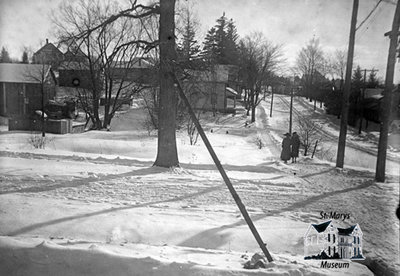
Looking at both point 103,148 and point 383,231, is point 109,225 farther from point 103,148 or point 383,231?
point 103,148

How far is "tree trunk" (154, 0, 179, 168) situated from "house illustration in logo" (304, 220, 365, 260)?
575 centimetres

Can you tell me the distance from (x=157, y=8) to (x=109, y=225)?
6490mm

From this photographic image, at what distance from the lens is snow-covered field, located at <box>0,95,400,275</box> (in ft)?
10.4

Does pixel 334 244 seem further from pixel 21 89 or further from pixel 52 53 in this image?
pixel 21 89

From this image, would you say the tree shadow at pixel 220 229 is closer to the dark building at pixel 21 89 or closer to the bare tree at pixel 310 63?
the bare tree at pixel 310 63

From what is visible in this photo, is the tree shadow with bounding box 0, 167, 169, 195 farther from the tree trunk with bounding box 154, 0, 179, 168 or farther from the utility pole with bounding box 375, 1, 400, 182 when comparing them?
the utility pole with bounding box 375, 1, 400, 182

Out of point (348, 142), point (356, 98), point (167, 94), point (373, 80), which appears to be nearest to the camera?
point (167, 94)

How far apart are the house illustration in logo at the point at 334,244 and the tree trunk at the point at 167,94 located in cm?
575

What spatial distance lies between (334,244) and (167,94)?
21.1 ft

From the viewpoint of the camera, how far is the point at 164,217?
4.89 metres

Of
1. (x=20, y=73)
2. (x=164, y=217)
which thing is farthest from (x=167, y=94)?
(x=20, y=73)

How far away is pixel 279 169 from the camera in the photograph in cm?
1017

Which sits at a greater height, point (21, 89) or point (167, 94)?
point (21, 89)

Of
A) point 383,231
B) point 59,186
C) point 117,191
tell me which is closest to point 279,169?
point 383,231
